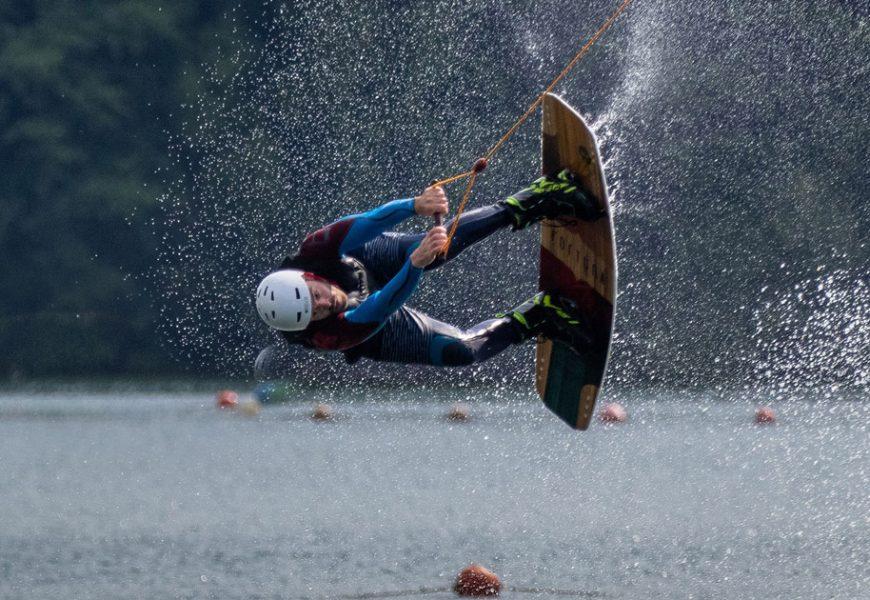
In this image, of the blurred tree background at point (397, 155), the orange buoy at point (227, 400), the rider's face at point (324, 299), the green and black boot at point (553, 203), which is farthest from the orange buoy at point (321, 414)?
the rider's face at point (324, 299)

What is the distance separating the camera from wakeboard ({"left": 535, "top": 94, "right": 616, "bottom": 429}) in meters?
6.80

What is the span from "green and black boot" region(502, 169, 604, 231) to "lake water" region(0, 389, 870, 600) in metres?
1.59

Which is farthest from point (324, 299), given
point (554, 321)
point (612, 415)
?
point (612, 415)

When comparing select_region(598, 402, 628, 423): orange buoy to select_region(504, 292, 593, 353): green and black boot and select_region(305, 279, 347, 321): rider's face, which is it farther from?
select_region(305, 279, 347, 321): rider's face

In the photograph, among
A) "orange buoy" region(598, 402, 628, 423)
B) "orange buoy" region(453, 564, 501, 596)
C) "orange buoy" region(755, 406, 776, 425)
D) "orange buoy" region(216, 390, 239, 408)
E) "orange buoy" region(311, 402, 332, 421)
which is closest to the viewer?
"orange buoy" region(453, 564, 501, 596)

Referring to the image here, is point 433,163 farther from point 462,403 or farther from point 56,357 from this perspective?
point 56,357

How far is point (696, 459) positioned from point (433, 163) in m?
7.30

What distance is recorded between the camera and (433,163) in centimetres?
1858

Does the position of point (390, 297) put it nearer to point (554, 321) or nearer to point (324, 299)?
point (324, 299)

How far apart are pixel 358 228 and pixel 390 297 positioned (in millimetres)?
311

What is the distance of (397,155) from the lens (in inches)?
747

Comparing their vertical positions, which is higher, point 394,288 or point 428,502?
point 394,288

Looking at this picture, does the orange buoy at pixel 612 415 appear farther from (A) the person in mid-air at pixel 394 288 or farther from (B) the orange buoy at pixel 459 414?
(A) the person in mid-air at pixel 394 288

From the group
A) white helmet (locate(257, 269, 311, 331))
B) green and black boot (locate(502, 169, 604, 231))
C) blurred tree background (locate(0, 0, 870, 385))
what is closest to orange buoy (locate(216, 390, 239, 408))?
blurred tree background (locate(0, 0, 870, 385))
